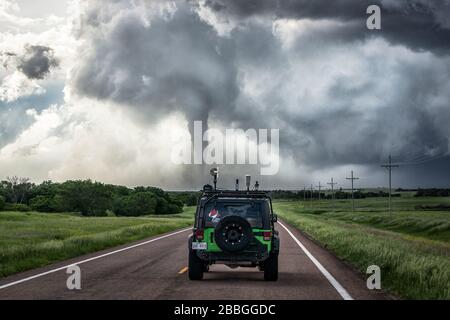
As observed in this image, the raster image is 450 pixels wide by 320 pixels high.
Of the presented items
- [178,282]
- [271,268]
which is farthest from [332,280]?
[178,282]

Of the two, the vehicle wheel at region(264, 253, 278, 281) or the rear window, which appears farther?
the rear window

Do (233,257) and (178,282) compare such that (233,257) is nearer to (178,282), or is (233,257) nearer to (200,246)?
(200,246)

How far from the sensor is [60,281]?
1415cm

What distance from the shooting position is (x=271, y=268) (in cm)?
1426

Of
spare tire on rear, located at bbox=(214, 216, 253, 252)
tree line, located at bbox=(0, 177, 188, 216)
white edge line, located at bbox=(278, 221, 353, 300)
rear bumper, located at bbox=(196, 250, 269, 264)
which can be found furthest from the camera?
tree line, located at bbox=(0, 177, 188, 216)

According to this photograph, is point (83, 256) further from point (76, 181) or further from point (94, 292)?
point (76, 181)

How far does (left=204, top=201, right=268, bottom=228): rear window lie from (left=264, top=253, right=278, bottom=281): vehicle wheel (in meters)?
0.78

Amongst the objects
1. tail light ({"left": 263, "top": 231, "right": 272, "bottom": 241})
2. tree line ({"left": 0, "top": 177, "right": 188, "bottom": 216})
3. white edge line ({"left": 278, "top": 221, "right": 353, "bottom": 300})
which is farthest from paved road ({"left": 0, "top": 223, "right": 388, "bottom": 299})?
tree line ({"left": 0, "top": 177, "right": 188, "bottom": 216})

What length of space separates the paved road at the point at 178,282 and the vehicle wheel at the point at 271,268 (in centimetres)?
18

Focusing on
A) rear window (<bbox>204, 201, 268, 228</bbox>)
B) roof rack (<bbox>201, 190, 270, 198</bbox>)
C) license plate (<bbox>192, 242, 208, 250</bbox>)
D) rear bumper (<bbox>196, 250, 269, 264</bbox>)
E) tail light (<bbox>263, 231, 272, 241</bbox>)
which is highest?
roof rack (<bbox>201, 190, 270, 198</bbox>)

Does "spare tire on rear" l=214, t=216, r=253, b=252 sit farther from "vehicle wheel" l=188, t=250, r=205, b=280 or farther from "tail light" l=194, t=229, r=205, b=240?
"vehicle wheel" l=188, t=250, r=205, b=280

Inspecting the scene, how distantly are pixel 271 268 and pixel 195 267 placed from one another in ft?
5.81

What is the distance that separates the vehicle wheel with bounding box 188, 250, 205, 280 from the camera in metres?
14.3

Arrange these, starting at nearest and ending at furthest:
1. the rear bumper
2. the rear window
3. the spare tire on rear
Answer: the spare tire on rear
the rear bumper
the rear window
